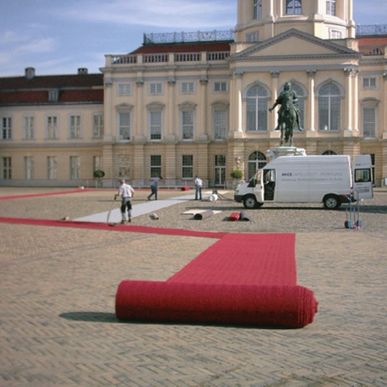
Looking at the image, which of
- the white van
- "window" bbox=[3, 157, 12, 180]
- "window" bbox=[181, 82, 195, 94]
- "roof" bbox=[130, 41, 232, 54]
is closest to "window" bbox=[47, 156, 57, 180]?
"window" bbox=[3, 157, 12, 180]

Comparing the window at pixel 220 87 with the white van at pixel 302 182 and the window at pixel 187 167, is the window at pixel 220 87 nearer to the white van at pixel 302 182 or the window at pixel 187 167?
the window at pixel 187 167

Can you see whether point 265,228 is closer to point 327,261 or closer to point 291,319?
point 327,261

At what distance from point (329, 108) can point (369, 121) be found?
4.89m

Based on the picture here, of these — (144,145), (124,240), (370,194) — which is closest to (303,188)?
(370,194)

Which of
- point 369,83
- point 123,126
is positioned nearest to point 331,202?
point 369,83

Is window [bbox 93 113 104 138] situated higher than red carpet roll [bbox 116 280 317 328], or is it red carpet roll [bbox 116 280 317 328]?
window [bbox 93 113 104 138]

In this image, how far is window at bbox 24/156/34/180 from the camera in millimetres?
77688

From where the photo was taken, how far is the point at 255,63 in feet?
214

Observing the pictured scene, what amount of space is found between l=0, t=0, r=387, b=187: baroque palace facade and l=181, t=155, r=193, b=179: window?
0.15 metres

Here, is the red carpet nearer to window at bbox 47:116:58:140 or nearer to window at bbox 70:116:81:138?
window at bbox 70:116:81:138

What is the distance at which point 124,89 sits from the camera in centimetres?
7162

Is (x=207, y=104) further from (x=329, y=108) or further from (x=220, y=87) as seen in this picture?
(x=329, y=108)

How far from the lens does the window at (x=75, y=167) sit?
76000 mm

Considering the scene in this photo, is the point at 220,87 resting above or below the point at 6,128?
above
